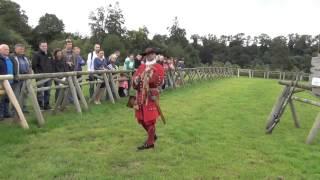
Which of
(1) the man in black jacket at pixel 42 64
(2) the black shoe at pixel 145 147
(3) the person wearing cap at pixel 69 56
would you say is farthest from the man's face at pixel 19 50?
(2) the black shoe at pixel 145 147

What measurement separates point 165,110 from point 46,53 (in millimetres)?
3736

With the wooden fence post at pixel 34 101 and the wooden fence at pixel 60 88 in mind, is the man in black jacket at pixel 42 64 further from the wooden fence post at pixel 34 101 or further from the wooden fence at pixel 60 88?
the wooden fence post at pixel 34 101

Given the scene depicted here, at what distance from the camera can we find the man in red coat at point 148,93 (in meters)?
8.86

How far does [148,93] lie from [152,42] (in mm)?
102439

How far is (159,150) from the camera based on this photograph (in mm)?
8734

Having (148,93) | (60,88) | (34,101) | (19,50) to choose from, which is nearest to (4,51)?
(19,50)

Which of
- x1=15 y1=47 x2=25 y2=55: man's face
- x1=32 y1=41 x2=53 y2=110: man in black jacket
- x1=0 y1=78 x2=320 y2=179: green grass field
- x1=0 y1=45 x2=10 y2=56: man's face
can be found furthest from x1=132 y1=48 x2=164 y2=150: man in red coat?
x1=32 y1=41 x2=53 y2=110: man in black jacket

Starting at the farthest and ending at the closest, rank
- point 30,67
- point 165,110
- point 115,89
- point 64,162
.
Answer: point 115,89 → point 165,110 → point 30,67 → point 64,162

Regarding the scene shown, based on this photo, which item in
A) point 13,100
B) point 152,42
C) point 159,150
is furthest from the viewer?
point 152,42

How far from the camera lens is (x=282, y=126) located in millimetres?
12406

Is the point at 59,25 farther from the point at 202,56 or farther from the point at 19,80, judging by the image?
the point at 19,80

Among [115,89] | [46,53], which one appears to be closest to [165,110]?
[115,89]

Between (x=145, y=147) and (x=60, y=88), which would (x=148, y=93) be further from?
(x=60, y=88)

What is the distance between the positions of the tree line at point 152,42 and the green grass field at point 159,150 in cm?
7817
